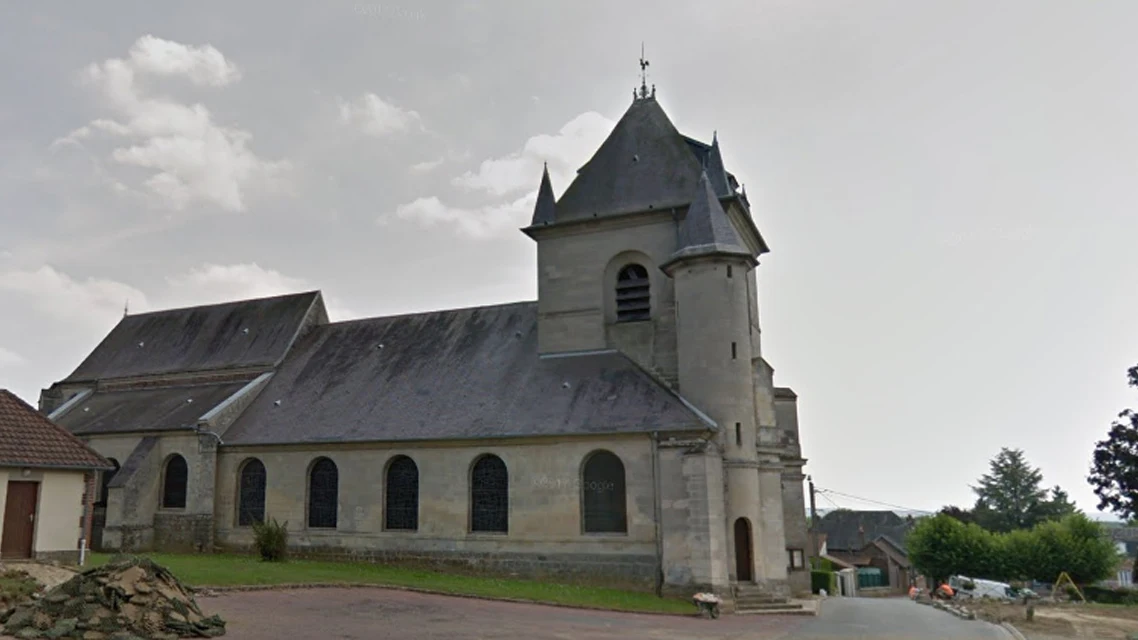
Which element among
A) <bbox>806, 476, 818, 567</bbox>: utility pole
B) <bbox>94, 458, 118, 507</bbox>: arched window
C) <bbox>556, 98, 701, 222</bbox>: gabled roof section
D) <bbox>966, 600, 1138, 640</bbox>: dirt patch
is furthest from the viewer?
<bbox>806, 476, 818, 567</bbox>: utility pole

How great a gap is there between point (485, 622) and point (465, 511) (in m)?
8.86

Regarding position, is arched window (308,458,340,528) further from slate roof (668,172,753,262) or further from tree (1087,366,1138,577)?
tree (1087,366,1138,577)

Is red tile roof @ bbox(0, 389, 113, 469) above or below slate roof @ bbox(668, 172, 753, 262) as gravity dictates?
below

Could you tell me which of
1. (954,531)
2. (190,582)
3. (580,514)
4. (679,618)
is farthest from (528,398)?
(954,531)

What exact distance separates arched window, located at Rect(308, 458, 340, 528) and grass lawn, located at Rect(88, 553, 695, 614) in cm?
203

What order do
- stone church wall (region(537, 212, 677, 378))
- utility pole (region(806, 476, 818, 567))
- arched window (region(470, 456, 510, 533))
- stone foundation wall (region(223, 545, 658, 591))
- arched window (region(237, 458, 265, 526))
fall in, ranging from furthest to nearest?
utility pole (region(806, 476, 818, 567))
arched window (region(237, 458, 265, 526))
stone church wall (region(537, 212, 677, 378))
arched window (region(470, 456, 510, 533))
stone foundation wall (region(223, 545, 658, 591))

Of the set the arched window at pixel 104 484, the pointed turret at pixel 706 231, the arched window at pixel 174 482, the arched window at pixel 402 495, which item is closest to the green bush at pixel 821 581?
the pointed turret at pixel 706 231

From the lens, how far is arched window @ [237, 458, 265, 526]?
2627cm

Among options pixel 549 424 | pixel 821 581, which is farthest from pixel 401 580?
pixel 821 581

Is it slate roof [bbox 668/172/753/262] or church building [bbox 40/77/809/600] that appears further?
slate roof [bbox 668/172/753/262]

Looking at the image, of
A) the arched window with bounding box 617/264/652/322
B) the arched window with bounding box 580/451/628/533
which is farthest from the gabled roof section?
the arched window with bounding box 580/451/628/533

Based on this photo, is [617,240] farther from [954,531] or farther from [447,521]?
[954,531]

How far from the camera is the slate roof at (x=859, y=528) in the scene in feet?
211

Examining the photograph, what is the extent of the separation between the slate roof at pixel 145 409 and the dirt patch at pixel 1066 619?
2519 centimetres
